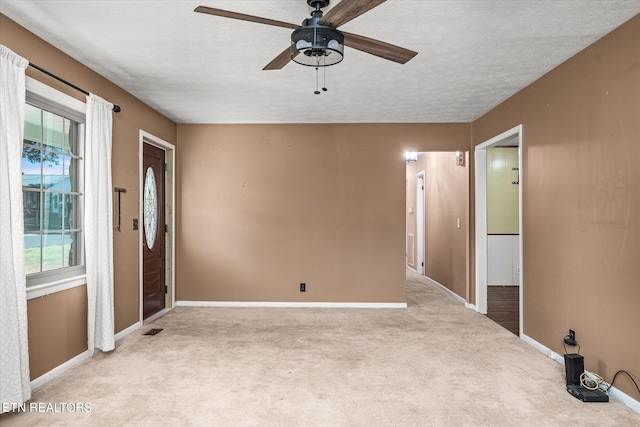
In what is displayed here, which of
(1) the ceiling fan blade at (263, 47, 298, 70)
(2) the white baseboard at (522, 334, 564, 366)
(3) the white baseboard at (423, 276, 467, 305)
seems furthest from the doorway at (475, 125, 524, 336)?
(1) the ceiling fan blade at (263, 47, 298, 70)

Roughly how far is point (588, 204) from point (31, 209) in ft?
13.7

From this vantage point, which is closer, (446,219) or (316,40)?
(316,40)

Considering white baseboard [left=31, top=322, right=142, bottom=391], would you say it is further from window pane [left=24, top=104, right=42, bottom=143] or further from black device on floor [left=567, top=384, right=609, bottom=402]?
black device on floor [left=567, top=384, right=609, bottom=402]

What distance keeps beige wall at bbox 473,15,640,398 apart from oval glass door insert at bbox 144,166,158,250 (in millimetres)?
4232

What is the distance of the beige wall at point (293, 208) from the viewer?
525 cm

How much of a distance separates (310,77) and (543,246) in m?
2.65

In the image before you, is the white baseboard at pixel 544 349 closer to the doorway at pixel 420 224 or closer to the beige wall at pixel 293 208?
the beige wall at pixel 293 208

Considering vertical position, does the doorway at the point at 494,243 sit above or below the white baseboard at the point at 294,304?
above

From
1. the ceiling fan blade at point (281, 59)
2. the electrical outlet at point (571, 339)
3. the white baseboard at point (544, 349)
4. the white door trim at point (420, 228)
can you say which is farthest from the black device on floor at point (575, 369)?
the white door trim at point (420, 228)

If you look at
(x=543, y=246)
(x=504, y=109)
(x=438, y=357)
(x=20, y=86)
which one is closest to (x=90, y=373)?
(x=20, y=86)

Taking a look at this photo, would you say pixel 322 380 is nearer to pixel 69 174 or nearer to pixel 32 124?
pixel 69 174

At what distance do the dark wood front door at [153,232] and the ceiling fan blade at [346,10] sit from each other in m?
3.36

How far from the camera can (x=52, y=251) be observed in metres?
3.02

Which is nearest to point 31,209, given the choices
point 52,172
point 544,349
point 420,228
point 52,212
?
point 52,212
